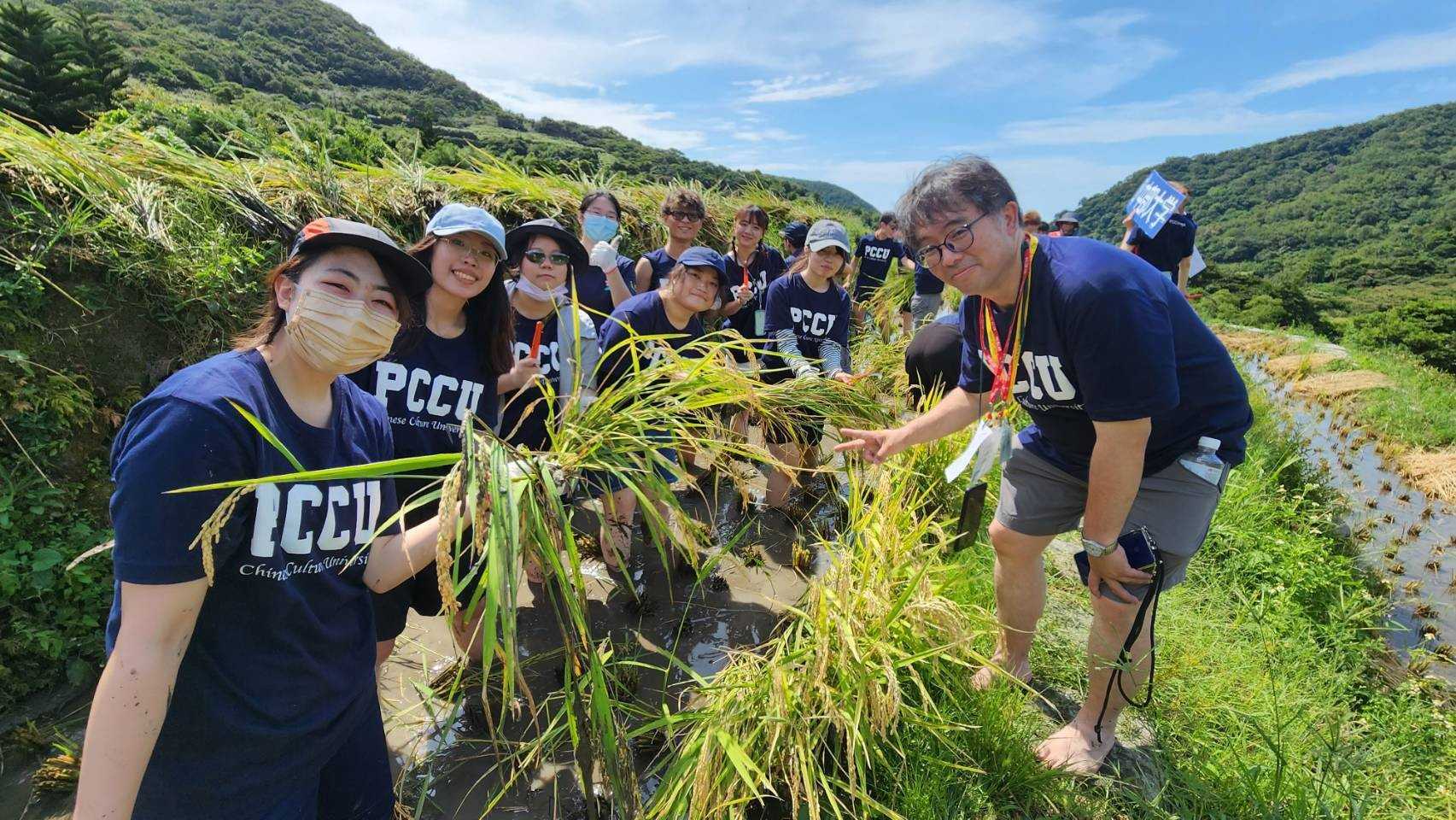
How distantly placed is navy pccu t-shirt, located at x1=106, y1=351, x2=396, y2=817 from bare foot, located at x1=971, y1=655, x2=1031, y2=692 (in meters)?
1.96

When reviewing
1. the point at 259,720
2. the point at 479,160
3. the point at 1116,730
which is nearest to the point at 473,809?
the point at 259,720

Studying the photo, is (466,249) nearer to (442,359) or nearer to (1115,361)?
(442,359)

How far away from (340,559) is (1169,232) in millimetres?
7009

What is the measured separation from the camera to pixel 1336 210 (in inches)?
2415

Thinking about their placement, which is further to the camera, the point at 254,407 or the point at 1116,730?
the point at 1116,730

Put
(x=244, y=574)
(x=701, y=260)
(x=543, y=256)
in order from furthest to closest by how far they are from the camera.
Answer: (x=701, y=260)
(x=543, y=256)
(x=244, y=574)

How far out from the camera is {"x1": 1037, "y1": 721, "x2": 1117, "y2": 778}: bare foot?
2.13 metres

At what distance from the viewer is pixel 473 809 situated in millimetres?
2021

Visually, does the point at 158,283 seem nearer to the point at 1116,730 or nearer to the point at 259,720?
the point at 259,720

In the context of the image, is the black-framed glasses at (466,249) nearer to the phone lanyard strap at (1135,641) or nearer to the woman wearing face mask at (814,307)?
the woman wearing face mask at (814,307)

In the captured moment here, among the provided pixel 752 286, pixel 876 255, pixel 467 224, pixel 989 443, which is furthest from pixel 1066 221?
pixel 467 224

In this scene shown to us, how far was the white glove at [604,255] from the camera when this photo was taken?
4.14 m

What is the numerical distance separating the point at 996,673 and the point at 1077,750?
338 millimetres

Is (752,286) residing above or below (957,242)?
below
